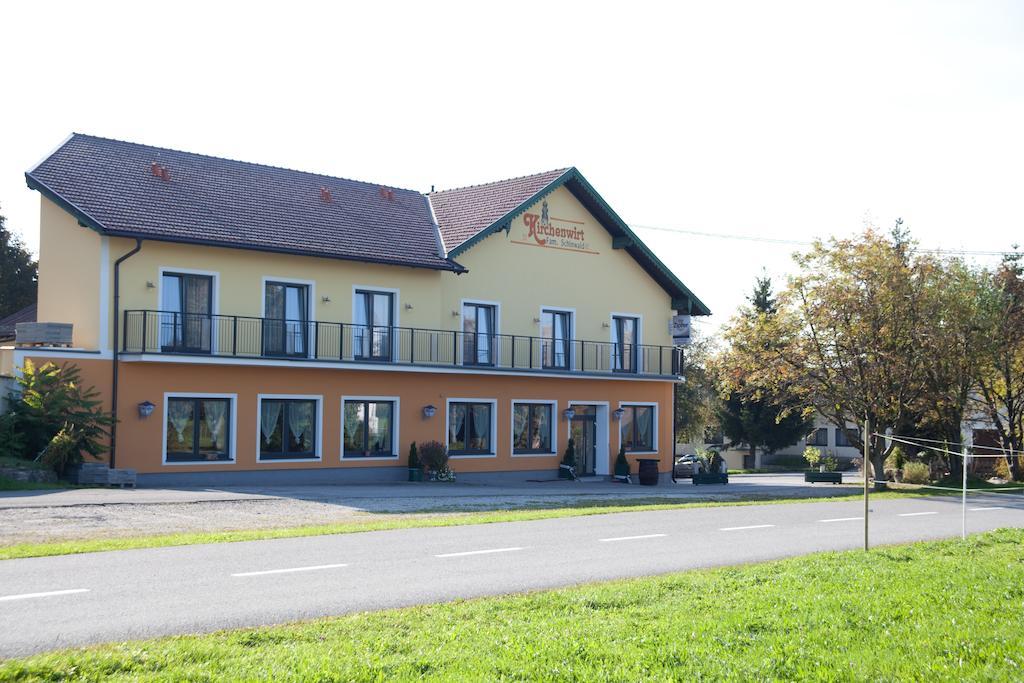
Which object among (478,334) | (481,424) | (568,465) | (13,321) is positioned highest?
(13,321)

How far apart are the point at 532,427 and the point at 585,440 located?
239 cm

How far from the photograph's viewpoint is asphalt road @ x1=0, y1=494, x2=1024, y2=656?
905 centimetres

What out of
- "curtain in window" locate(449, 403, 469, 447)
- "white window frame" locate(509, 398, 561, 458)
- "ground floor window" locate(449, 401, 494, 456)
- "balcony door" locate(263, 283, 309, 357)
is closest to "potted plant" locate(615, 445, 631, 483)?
"white window frame" locate(509, 398, 561, 458)

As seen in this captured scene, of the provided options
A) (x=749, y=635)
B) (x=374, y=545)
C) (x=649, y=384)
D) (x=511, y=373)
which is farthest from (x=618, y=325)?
(x=749, y=635)

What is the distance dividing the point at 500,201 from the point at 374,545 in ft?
69.1

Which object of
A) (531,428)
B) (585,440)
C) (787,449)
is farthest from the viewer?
(787,449)

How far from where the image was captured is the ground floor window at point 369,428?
29.6 metres

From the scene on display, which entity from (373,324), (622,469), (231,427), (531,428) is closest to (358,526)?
(231,427)

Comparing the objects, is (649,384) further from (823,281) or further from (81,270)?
(81,270)

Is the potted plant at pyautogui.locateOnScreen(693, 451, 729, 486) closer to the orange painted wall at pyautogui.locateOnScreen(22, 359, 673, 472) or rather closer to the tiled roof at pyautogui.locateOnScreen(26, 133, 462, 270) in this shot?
the orange painted wall at pyautogui.locateOnScreen(22, 359, 673, 472)

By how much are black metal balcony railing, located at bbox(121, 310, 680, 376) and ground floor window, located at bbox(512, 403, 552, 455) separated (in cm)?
129

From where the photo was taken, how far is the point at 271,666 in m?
7.23

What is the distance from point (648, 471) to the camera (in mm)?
34719

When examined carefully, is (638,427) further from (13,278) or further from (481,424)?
(13,278)
